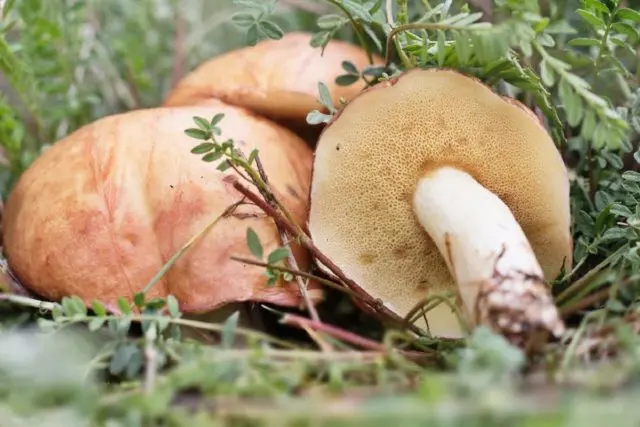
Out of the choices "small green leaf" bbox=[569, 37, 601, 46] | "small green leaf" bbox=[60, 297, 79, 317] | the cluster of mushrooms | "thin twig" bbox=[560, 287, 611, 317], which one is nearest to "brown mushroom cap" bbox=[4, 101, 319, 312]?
the cluster of mushrooms

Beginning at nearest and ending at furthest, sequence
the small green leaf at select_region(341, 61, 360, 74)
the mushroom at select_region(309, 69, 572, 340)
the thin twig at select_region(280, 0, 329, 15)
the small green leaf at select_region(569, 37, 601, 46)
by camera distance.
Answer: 1. the mushroom at select_region(309, 69, 572, 340)
2. the small green leaf at select_region(569, 37, 601, 46)
3. the small green leaf at select_region(341, 61, 360, 74)
4. the thin twig at select_region(280, 0, 329, 15)

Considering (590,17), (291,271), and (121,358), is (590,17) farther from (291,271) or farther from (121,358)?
(121,358)

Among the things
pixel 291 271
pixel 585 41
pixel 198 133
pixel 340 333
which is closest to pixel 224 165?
pixel 198 133

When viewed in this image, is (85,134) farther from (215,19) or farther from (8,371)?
(215,19)

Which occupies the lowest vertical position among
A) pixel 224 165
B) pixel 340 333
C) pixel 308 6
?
pixel 340 333

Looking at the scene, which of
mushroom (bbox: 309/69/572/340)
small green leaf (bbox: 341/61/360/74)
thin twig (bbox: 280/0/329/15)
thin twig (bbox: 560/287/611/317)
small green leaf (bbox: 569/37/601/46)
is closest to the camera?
thin twig (bbox: 560/287/611/317)

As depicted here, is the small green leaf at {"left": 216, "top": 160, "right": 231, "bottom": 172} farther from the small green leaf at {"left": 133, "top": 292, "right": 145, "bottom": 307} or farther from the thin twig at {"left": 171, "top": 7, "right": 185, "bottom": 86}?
the thin twig at {"left": 171, "top": 7, "right": 185, "bottom": 86}

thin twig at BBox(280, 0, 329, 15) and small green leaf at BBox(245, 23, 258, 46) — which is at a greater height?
small green leaf at BBox(245, 23, 258, 46)

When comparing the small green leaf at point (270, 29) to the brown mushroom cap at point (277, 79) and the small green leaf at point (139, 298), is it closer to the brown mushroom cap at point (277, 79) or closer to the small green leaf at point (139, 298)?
the brown mushroom cap at point (277, 79)
